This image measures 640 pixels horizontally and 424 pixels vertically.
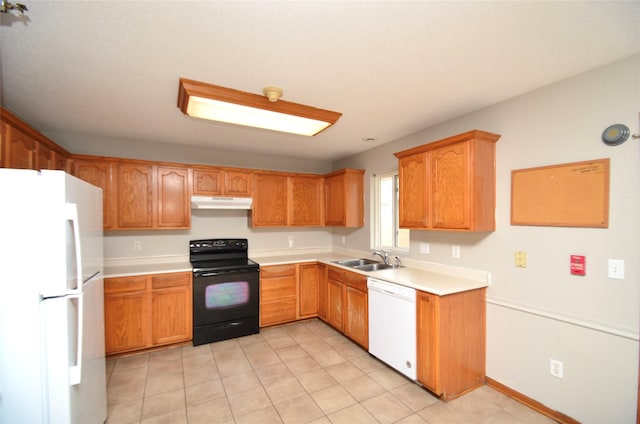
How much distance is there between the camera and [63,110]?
8.30 feet

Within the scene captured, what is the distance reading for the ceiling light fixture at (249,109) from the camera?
2.05 metres

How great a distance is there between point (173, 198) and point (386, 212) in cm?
283

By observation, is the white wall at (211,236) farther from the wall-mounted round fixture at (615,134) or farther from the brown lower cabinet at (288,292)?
the wall-mounted round fixture at (615,134)

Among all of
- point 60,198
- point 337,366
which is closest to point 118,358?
point 337,366

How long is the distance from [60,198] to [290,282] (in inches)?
114

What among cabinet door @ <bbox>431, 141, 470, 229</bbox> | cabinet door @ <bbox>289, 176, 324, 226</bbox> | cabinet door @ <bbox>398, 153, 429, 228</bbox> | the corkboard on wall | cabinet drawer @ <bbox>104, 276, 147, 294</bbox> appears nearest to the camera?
the corkboard on wall

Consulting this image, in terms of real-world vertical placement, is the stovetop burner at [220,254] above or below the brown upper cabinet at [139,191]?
→ below

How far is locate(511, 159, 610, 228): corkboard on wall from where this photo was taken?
6.03 ft

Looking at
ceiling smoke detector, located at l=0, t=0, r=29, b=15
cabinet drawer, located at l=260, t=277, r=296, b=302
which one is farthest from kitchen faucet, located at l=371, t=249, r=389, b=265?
ceiling smoke detector, located at l=0, t=0, r=29, b=15

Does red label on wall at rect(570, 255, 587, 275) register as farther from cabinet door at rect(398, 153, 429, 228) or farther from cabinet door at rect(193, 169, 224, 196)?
cabinet door at rect(193, 169, 224, 196)

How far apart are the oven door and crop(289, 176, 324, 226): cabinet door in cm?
110

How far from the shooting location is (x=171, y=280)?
3227 millimetres

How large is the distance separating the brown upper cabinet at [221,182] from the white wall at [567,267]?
282 centimetres

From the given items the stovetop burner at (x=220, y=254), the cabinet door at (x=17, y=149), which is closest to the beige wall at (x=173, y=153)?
the cabinet door at (x=17, y=149)
